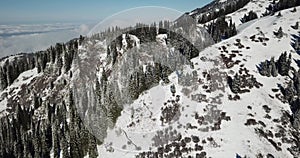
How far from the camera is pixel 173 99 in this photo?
79.4 meters

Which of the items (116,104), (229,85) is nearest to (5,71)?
(116,104)

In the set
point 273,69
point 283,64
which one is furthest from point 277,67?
point 273,69

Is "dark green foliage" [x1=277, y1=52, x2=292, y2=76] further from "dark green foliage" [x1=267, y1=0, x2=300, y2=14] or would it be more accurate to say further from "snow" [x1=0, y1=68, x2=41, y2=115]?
"snow" [x1=0, y1=68, x2=41, y2=115]

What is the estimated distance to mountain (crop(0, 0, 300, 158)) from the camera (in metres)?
68.1

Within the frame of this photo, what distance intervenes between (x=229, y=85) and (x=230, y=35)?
41463mm

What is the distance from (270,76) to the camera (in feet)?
299

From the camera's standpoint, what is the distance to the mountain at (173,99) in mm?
68062

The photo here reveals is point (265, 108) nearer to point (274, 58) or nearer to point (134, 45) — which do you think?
point (274, 58)

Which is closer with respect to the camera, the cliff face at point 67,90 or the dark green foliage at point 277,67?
the cliff face at point 67,90

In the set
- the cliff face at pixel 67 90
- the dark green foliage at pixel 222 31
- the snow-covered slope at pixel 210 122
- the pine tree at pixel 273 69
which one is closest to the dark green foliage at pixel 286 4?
the dark green foliage at pixel 222 31

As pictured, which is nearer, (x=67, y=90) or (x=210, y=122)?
(x=210, y=122)

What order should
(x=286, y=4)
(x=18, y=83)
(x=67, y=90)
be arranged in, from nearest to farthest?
(x=67, y=90)
(x=18, y=83)
(x=286, y=4)

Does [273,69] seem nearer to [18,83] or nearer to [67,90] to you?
[67,90]

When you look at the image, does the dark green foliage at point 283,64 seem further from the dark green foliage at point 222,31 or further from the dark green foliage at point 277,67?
the dark green foliage at point 222,31
